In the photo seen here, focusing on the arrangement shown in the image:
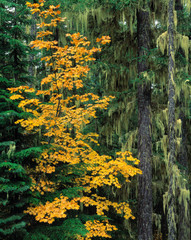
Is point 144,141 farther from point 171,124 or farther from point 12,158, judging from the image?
point 12,158

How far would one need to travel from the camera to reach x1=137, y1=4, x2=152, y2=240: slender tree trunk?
6.85 meters

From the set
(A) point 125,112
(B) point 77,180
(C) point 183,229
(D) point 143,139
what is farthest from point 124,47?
(C) point 183,229

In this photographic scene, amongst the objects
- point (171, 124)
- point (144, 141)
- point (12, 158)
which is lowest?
point (12, 158)

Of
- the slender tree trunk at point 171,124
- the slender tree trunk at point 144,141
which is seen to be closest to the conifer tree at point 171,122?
the slender tree trunk at point 171,124

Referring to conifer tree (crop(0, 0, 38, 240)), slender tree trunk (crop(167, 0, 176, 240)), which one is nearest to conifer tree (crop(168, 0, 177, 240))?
slender tree trunk (crop(167, 0, 176, 240))

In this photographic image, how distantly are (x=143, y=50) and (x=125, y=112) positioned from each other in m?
2.46

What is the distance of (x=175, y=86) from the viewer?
639 centimetres

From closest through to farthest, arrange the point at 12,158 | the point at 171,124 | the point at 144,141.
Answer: the point at 12,158 → the point at 171,124 → the point at 144,141

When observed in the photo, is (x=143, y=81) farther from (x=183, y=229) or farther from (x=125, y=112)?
(x=183, y=229)

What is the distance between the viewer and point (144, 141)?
7.23m

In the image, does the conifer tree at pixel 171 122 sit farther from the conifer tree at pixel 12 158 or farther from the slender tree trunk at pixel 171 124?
the conifer tree at pixel 12 158

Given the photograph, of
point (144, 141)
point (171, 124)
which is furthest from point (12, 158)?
point (171, 124)

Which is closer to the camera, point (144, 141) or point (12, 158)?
point (12, 158)

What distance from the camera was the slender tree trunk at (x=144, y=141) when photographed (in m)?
6.85
